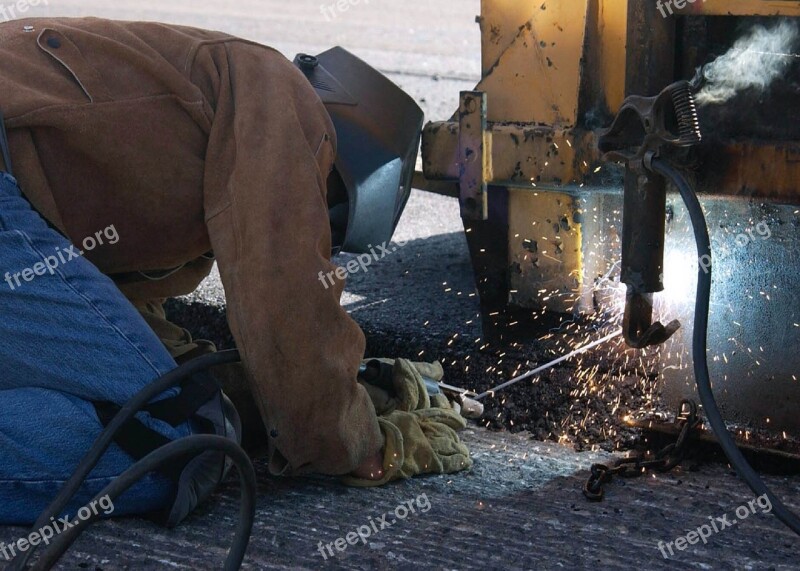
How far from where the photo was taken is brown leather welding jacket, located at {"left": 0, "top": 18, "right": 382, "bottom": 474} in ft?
7.24

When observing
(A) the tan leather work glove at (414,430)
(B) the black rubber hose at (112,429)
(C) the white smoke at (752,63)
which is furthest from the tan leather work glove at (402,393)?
(C) the white smoke at (752,63)

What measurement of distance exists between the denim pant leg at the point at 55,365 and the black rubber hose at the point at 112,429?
100 mm

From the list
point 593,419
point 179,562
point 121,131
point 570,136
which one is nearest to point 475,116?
point 570,136

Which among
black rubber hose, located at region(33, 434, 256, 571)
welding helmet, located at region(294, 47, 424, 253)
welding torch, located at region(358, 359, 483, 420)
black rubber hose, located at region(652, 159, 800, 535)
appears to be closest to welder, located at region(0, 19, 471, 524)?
welding helmet, located at region(294, 47, 424, 253)

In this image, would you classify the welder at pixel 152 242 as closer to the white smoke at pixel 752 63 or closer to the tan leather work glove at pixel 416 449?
the tan leather work glove at pixel 416 449

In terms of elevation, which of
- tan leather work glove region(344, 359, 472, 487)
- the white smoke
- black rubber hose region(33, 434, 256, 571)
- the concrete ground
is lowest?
the concrete ground

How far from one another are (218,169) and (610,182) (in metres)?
1.06

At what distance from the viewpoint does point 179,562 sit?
2055 mm

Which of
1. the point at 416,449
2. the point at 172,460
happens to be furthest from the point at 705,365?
the point at 172,460

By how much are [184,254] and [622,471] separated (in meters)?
1.11

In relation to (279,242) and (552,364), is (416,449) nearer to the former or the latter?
(279,242)

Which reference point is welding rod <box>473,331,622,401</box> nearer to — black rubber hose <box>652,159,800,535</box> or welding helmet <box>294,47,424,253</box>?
welding helmet <box>294,47,424,253</box>

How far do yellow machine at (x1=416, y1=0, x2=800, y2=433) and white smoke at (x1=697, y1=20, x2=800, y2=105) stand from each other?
0.02 m

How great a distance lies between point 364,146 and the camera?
8.23ft
